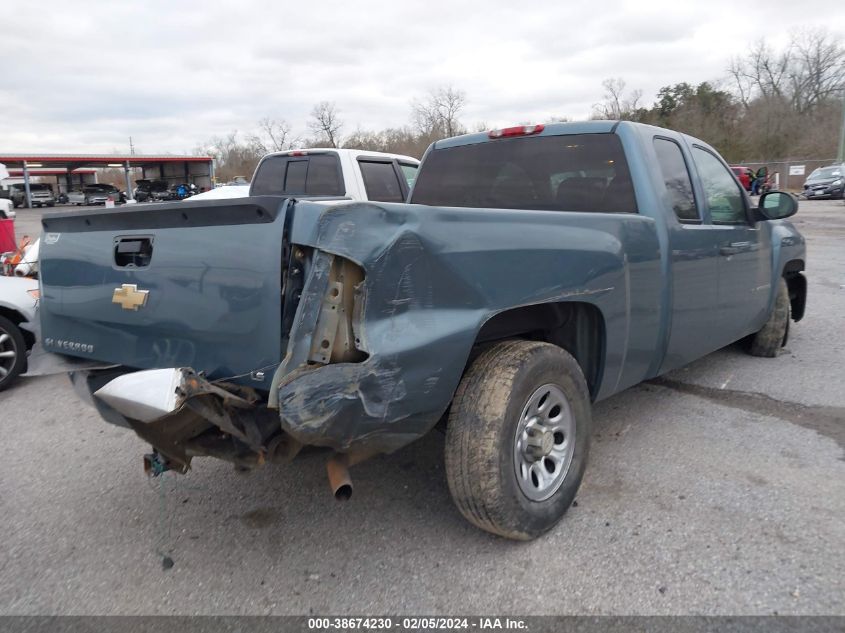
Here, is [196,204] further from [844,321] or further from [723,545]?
[844,321]

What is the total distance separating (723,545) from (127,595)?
2573mm

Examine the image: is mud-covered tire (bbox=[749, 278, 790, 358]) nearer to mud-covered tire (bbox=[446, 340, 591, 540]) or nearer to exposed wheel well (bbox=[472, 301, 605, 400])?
exposed wheel well (bbox=[472, 301, 605, 400])

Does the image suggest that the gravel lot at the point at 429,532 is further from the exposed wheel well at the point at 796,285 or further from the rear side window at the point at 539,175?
the exposed wheel well at the point at 796,285

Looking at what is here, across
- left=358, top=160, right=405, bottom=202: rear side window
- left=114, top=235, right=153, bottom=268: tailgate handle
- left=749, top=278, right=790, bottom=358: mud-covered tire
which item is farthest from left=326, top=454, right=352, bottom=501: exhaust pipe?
left=358, top=160, right=405, bottom=202: rear side window

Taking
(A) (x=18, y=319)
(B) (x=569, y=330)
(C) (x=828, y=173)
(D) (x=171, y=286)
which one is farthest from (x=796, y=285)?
(C) (x=828, y=173)

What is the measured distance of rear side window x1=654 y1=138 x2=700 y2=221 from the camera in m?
3.87

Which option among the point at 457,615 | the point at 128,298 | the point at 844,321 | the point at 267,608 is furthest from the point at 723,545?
the point at 844,321

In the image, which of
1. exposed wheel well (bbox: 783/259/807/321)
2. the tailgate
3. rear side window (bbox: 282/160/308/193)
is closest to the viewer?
the tailgate

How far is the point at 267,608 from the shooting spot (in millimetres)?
2512

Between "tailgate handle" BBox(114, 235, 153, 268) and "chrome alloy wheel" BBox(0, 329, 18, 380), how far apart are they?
3.38 metres

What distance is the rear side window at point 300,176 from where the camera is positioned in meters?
7.61

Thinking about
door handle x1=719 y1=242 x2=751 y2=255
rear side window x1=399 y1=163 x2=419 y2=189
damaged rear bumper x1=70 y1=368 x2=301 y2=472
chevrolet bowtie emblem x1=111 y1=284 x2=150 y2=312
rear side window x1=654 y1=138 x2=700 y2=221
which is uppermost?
rear side window x1=399 y1=163 x2=419 y2=189

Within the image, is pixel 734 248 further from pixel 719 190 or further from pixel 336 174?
pixel 336 174

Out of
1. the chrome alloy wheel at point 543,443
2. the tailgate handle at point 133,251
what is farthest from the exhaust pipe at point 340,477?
the tailgate handle at point 133,251
